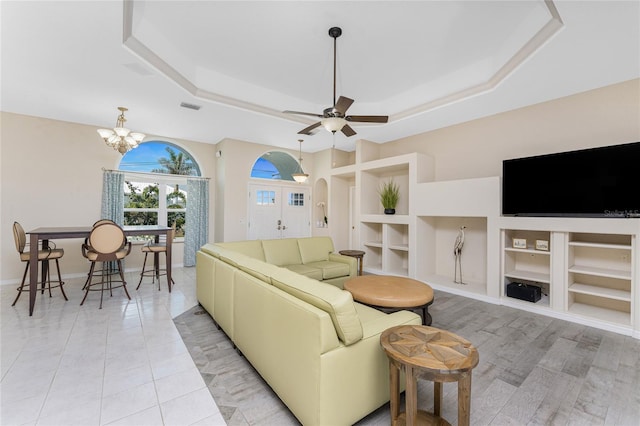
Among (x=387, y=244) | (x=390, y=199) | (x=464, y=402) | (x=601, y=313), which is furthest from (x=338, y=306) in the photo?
(x=390, y=199)

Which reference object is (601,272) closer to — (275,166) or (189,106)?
(189,106)

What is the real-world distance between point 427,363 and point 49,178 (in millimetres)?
6734

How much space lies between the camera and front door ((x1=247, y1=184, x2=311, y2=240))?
265 inches

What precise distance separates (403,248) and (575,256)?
8.25 ft

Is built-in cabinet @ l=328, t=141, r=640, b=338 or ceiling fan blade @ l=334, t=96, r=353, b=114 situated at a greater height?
ceiling fan blade @ l=334, t=96, r=353, b=114

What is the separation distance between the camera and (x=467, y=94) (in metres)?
3.88

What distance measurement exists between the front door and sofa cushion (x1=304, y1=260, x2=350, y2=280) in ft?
8.66

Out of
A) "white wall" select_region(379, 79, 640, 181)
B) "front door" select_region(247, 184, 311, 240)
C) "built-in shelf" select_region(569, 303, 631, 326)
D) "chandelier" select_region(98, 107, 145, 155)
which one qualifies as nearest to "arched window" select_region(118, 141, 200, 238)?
"chandelier" select_region(98, 107, 145, 155)

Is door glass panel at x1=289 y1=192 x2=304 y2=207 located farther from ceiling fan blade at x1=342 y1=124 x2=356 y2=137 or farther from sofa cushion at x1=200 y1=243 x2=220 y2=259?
ceiling fan blade at x1=342 y1=124 x2=356 y2=137

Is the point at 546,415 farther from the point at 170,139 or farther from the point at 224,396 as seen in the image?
the point at 170,139

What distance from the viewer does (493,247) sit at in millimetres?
4156

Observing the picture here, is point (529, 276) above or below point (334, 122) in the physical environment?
below

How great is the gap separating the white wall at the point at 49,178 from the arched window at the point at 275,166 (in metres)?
2.90

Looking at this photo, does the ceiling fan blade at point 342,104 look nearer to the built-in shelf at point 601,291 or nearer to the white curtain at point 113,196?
the built-in shelf at point 601,291
